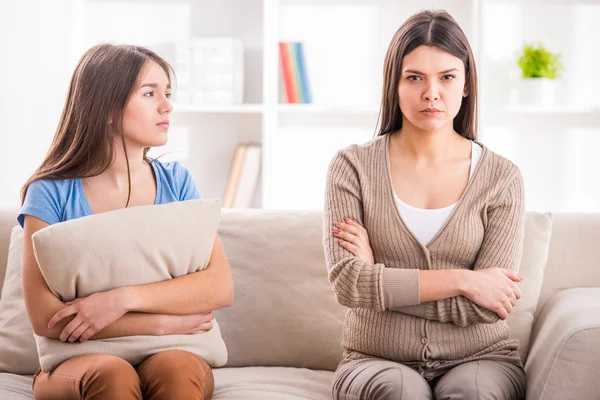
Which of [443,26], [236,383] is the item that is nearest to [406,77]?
[443,26]

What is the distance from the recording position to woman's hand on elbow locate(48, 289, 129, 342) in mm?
1570

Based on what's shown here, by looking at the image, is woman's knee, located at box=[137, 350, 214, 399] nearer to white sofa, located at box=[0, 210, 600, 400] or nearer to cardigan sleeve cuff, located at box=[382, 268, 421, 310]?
white sofa, located at box=[0, 210, 600, 400]

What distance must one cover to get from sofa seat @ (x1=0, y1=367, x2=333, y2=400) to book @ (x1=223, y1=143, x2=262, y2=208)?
1.46m

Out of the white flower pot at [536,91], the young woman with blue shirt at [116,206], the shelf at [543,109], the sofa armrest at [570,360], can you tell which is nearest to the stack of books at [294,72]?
the shelf at [543,109]

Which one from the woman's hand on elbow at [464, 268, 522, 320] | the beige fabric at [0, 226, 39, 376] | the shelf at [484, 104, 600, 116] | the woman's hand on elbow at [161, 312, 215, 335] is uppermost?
the shelf at [484, 104, 600, 116]

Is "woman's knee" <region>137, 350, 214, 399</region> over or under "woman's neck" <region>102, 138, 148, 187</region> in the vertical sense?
under

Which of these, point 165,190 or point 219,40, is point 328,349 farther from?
point 219,40

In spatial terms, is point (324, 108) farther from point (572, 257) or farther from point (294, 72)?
point (572, 257)

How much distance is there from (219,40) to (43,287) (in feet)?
6.19

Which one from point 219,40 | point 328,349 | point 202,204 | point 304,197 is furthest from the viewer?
point 304,197

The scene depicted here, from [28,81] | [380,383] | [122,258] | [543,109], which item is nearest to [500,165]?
[380,383]

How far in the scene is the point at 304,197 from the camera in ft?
11.6

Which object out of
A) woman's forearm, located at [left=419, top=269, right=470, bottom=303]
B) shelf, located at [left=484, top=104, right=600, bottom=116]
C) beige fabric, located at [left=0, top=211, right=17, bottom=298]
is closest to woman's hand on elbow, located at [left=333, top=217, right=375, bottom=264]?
woman's forearm, located at [left=419, top=269, right=470, bottom=303]

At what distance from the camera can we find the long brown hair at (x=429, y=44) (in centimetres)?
173
